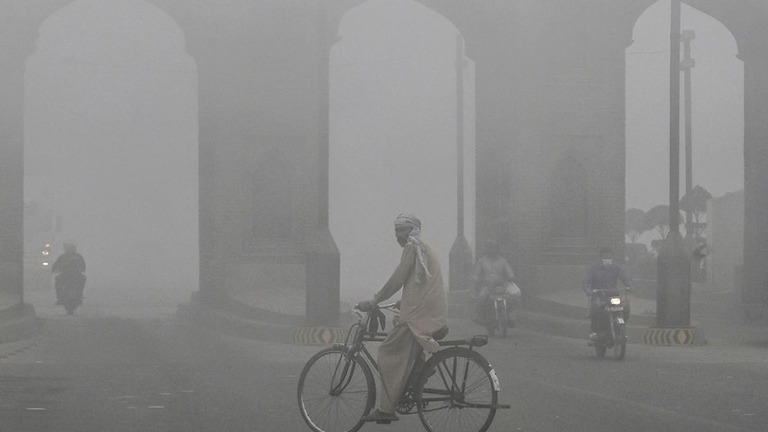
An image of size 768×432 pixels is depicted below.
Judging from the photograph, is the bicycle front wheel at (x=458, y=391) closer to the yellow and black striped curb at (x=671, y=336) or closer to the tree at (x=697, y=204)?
the yellow and black striped curb at (x=671, y=336)

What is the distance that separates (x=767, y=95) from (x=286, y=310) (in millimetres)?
10282

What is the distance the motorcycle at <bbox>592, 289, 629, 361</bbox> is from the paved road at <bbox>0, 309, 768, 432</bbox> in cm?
19

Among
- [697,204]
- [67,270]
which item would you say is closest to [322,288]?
[67,270]

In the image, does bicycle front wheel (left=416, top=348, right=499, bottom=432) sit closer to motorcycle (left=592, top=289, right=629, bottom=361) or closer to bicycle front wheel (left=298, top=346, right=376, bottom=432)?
bicycle front wheel (left=298, top=346, right=376, bottom=432)

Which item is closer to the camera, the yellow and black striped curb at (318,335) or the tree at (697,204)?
the yellow and black striped curb at (318,335)

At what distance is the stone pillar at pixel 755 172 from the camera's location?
2459 cm

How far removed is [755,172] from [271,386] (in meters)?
15.2

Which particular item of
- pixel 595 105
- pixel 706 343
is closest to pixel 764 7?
pixel 595 105

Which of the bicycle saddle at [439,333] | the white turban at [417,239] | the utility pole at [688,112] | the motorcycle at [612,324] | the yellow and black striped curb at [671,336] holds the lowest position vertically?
the yellow and black striped curb at [671,336]

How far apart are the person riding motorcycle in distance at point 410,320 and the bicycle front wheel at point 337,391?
13 cm

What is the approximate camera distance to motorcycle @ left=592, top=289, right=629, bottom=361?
50.9 feet

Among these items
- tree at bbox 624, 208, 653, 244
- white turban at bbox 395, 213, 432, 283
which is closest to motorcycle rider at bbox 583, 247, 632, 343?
white turban at bbox 395, 213, 432, 283

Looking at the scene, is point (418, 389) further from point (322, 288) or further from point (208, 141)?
point (208, 141)

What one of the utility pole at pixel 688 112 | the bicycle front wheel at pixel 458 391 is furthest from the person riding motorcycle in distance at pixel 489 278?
→ the utility pole at pixel 688 112
